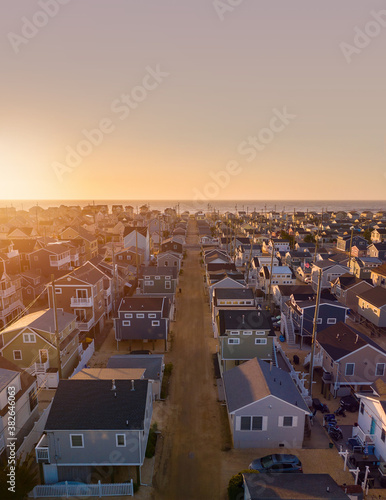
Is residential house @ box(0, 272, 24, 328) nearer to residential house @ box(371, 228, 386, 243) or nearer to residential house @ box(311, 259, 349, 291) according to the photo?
residential house @ box(311, 259, 349, 291)

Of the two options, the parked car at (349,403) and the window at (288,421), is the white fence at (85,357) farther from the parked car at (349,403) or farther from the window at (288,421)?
the parked car at (349,403)

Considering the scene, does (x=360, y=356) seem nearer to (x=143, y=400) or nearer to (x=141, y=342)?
(x=143, y=400)

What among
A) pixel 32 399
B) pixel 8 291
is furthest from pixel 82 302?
pixel 32 399

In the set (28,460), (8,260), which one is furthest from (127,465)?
(8,260)

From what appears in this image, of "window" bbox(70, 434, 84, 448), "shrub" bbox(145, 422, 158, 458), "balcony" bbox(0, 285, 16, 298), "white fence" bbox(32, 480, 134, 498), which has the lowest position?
"shrub" bbox(145, 422, 158, 458)

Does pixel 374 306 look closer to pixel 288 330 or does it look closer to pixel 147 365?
pixel 288 330

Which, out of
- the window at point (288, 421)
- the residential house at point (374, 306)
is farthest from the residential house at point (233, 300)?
the window at point (288, 421)

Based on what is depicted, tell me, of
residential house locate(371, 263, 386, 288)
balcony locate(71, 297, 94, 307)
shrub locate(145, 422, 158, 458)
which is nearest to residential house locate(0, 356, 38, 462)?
shrub locate(145, 422, 158, 458)
